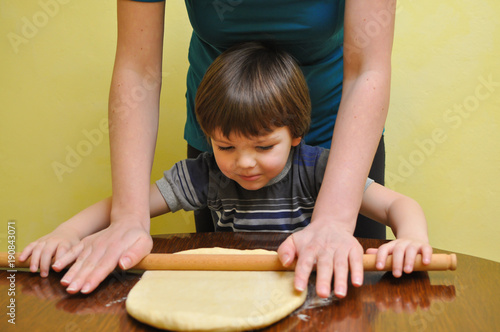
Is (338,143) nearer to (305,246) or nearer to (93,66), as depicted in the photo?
(305,246)

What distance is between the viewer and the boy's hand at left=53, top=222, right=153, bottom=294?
0.71 m

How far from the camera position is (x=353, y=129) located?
825mm

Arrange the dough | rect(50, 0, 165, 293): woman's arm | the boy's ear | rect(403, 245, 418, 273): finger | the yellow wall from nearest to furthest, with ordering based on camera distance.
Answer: the dough < rect(403, 245, 418, 273): finger < rect(50, 0, 165, 293): woman's arm < the boy's ear < the yellow wall

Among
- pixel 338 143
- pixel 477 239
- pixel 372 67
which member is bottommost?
pixel 477 239

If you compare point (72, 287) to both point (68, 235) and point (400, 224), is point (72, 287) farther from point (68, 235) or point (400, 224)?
point (400, 224)

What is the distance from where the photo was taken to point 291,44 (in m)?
0.98

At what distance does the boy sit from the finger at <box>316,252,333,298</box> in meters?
0.15

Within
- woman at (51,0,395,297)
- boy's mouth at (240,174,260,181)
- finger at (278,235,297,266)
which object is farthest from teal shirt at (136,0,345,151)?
finger at (278,235,297,266)

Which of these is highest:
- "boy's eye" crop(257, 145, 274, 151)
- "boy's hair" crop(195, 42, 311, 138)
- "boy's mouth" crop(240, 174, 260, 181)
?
"boy's hair" crop(195, 42, 311, 138)

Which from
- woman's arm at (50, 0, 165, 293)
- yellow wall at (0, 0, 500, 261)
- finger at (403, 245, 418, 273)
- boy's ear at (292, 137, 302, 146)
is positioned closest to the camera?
finger at (403, 245, 418, 273)

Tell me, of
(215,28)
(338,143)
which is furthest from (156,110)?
(338,143)

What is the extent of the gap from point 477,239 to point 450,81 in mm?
496

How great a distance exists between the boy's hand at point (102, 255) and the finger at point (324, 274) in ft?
0.88

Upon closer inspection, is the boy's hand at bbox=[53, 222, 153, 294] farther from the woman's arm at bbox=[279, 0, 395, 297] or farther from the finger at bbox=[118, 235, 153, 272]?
the woman's arm at bbox=[279, 0, 395, 297]
